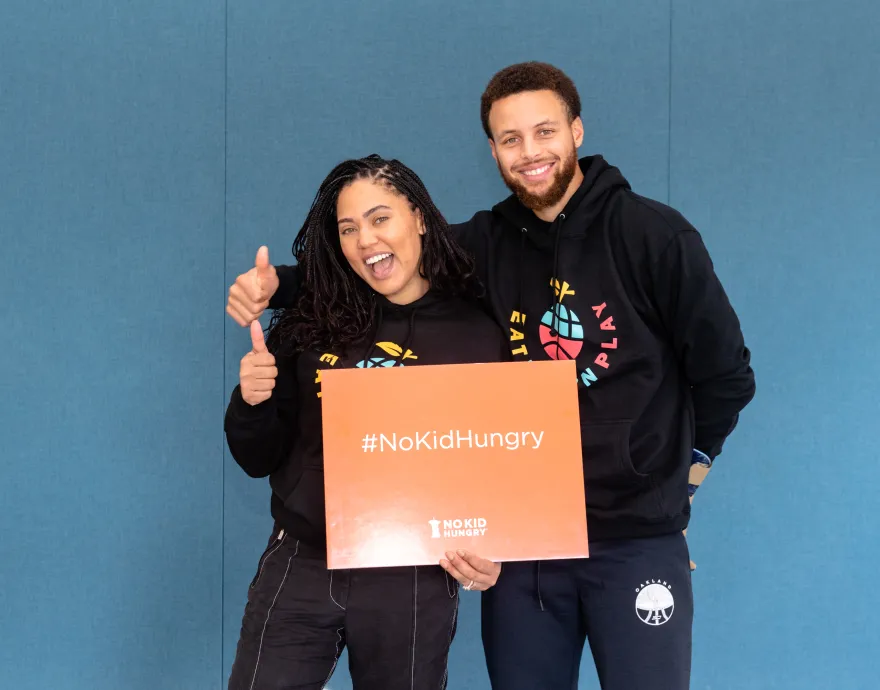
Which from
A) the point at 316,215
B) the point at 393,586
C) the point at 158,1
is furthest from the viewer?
the point at 158,1

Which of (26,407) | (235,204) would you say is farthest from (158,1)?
(26,407)

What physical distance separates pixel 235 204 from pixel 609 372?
1.29 metres

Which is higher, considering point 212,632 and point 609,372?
point 609,372

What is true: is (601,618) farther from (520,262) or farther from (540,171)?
(540,171)

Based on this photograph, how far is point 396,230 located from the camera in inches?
57.0

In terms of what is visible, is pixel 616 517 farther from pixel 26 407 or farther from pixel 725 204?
pixel 26 407

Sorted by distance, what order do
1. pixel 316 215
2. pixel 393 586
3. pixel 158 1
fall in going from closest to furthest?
1. pixel 393 586
2. pixel 316 215
3. pixel 158 1

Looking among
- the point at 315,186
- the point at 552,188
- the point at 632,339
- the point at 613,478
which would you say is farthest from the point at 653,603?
the point at 315,186

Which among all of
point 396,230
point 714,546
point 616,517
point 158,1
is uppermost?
point 158,1

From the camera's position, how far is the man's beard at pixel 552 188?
146 centimetres

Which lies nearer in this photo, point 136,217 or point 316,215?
point 316,215

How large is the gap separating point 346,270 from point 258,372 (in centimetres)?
32

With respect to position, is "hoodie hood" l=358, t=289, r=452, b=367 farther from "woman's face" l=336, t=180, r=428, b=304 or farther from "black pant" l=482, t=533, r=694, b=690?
"black pant" l=482, t=533, r=694, b=690

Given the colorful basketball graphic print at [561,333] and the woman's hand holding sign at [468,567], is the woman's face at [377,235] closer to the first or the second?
the colorful basketball graphic print at [561,333]
